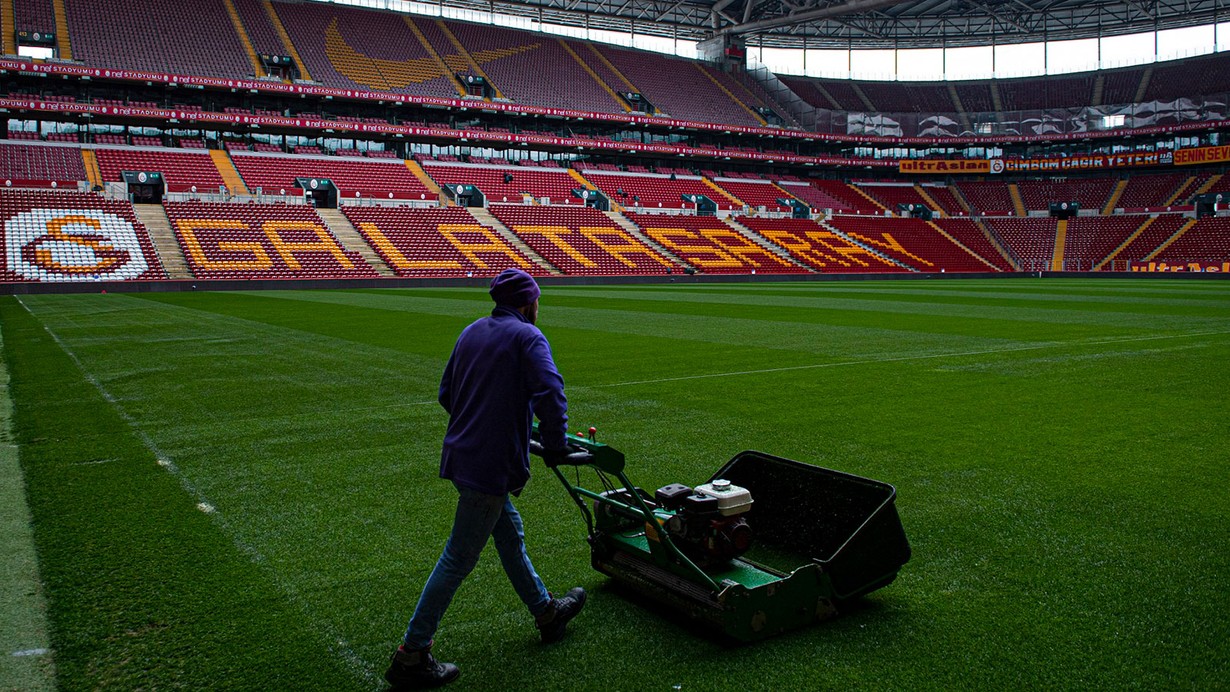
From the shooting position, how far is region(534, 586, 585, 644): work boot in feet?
12.3

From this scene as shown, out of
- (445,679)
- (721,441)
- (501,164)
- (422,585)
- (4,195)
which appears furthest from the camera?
(501,164)

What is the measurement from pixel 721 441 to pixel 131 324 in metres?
16.9

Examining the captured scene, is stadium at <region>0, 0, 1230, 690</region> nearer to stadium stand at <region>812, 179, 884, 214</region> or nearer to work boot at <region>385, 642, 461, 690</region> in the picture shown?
work boot at <region>385, 642, 461, 690</region>

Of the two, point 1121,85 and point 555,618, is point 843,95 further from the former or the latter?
point 555,618

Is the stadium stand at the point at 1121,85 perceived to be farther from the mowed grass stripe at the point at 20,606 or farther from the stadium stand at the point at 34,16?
the mowed grass stripe at the point at 20,606

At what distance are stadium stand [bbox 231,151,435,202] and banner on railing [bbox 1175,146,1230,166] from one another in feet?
188

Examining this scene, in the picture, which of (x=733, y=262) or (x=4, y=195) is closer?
(x=4, y=195)

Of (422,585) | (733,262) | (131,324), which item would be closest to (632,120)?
(733,262)

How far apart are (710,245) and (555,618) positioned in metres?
51.4

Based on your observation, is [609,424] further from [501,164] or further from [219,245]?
[501,164]

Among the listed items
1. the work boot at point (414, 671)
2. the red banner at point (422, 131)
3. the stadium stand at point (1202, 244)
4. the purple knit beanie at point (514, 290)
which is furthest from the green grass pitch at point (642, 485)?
the stadium stand at point (1202, 244)

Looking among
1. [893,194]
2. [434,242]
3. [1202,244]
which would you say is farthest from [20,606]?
[893,194]

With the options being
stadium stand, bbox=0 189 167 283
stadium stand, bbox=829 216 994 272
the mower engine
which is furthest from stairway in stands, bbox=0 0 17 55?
the mower engine

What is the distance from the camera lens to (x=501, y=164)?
199ft
